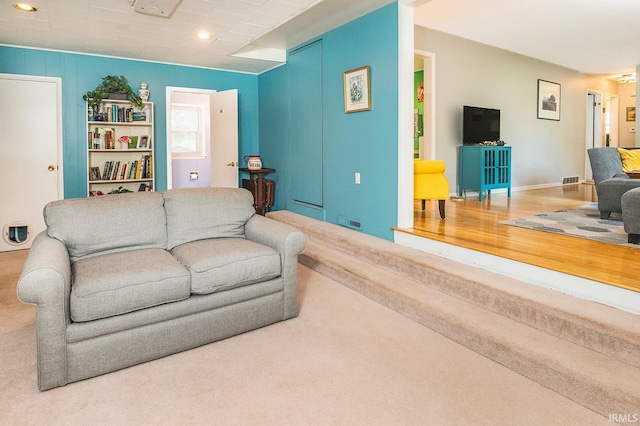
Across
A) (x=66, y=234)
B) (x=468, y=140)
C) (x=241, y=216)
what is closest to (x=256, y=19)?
(x=241, y=216)

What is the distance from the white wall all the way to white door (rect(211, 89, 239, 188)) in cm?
279

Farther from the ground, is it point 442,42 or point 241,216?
point 442,42

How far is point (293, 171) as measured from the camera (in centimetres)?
577

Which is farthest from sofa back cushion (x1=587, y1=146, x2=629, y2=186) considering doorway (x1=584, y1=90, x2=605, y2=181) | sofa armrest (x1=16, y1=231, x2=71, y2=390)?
doorway (x1=584, y1=90, x2=605, y2=181)

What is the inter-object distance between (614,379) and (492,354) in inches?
22.7

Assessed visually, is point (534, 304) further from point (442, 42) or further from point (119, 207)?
point (442, 42)

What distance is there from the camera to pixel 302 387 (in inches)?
79.4

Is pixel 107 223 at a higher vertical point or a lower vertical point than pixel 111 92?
lower

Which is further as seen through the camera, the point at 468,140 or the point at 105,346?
the point at 468,140

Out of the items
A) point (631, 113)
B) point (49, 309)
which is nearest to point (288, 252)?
point (49, 309)

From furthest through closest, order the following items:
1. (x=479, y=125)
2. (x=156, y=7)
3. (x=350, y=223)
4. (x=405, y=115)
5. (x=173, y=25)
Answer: (x=479, y=125), (x=350, y=223), (x=173, y=25), (x=405, y=115), (x=156, y=7)

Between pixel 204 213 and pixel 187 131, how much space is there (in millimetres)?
5081

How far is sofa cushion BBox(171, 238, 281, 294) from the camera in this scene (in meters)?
2.42

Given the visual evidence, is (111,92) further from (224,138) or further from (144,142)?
(224,138)
